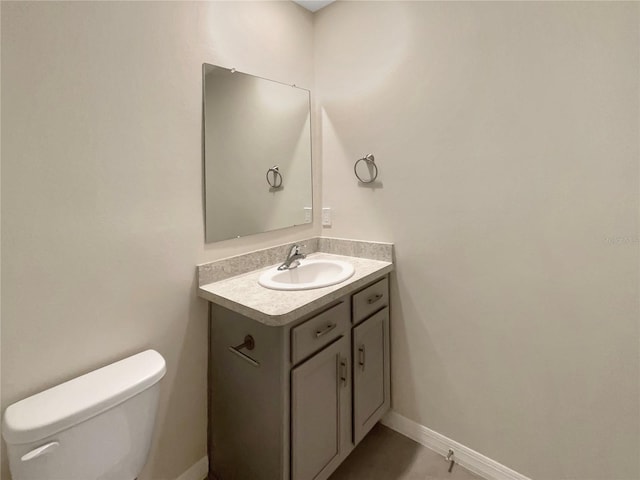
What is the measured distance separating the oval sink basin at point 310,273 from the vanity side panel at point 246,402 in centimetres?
29

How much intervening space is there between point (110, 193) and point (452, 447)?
1.94 m

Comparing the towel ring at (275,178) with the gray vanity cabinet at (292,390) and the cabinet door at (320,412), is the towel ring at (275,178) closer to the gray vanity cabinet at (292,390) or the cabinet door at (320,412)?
the gray vanity cabinet at (292,390)

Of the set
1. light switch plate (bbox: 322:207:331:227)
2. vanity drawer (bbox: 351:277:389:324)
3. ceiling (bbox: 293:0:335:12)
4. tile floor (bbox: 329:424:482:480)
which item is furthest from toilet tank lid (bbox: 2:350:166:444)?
ceiling (bbox: 293:0:335:12)

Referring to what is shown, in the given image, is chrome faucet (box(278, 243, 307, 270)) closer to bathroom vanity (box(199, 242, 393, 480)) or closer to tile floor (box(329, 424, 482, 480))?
bathroom vanity (box(199, 242, 393, 480))

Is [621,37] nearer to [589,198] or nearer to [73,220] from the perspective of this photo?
[589,198]

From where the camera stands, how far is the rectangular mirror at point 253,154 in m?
A: 1.45

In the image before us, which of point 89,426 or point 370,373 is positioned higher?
point 89,426

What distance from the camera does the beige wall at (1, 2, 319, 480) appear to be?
95 centimetres

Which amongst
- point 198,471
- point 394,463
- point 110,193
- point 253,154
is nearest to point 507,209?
point 253,154

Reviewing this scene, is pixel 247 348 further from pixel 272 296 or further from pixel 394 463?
pixel 394 463

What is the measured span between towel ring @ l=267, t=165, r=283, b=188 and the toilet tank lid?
1024mm

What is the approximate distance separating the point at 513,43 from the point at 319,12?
3.82ft

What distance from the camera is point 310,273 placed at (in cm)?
174

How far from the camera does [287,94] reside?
5.90 feet
